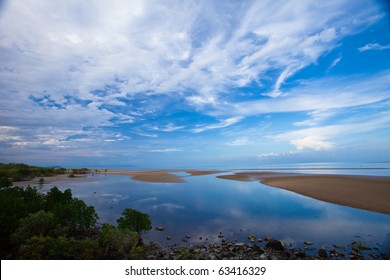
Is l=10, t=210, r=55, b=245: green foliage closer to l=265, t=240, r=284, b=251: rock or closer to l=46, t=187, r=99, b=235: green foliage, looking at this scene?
l=46, t=187, r=99, b=235: green foliage

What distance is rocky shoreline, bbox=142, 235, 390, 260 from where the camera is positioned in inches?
384

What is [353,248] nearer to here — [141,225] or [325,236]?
[325,236]

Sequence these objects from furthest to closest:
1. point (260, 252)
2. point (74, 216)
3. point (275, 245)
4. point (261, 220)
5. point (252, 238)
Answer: point (261, 220) → point (252, 238) → point (74, 216) → point (275, 245) → point (260, 252)

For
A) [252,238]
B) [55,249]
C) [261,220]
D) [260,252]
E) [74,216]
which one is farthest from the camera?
[261,220]

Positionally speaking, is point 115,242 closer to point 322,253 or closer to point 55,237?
point 55,237

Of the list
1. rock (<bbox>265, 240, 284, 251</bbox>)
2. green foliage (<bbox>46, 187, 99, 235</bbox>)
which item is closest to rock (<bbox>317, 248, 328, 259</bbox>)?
rock (<bbox>265, 240, 284, 251</bbox>)

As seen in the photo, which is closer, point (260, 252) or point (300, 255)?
point (300, 255)

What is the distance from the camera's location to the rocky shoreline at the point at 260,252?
384 inches

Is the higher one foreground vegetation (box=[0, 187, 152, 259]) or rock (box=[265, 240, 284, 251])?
foreground vegetation (box=[0, 187, 152, 259])

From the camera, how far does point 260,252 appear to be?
10.2m

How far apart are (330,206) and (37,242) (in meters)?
24.0

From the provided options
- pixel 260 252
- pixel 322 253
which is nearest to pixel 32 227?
pixel 260 252

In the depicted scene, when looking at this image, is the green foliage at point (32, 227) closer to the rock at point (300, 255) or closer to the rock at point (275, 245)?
the rock at point (275, 245)

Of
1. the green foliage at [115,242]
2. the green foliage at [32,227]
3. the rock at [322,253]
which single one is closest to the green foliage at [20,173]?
the green foliage at [32,227]
